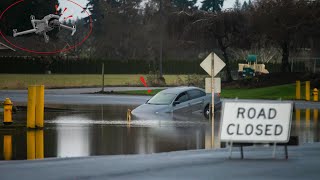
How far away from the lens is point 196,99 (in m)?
30.8

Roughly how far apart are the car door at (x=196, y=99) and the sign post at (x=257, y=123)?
50.0 ft

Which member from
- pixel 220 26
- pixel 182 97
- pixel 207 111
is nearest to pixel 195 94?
pixel 182 97

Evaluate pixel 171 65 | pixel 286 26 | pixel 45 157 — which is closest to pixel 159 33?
pixel 286 26

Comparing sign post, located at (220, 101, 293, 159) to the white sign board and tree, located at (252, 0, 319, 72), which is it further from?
tree, located at (252, 0, 319, 72)

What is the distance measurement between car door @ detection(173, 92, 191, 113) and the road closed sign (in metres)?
14.9

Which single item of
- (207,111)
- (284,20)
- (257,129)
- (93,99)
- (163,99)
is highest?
(284,20)

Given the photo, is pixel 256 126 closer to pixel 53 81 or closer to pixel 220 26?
pixel 220 26

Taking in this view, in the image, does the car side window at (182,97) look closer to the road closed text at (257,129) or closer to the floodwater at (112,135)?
the floodwater at (112,135)

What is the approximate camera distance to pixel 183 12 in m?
63.0

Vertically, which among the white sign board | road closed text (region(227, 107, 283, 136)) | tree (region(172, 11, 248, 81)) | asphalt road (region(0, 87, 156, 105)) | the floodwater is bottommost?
the floodwater

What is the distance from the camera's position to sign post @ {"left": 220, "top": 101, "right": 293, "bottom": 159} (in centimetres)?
1528

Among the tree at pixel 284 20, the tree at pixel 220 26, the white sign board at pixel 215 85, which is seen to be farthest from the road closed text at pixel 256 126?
the tree at pixel 220 26

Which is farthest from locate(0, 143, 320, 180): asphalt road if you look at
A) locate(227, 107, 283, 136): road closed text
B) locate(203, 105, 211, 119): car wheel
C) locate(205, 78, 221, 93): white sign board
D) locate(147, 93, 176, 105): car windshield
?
locate(203, 105, 211, 119): car wheel

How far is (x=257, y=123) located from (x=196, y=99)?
Answer: 50.8 ft
